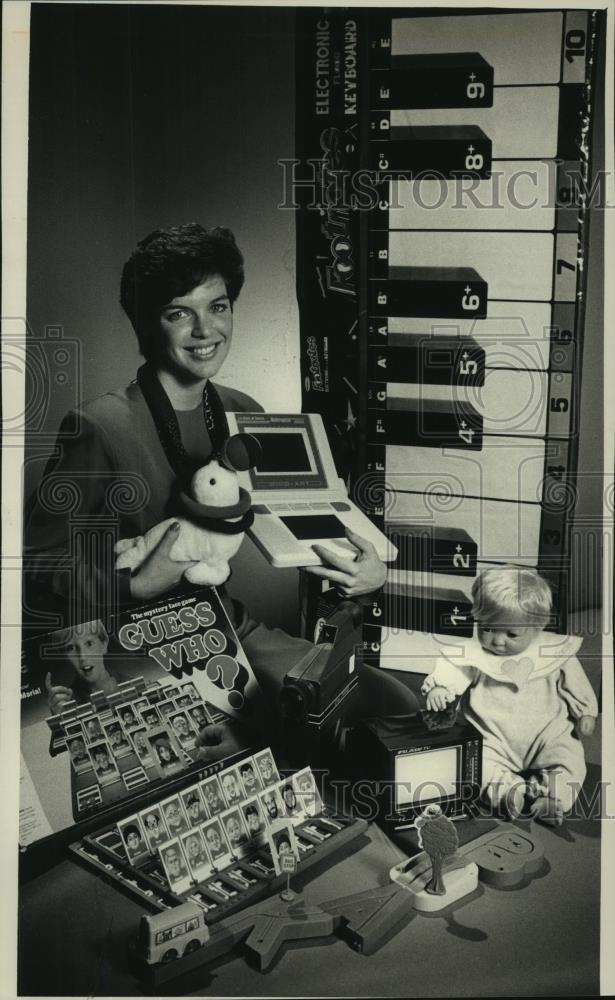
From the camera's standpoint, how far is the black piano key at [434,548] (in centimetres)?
200

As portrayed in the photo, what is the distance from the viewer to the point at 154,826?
1.85 metres

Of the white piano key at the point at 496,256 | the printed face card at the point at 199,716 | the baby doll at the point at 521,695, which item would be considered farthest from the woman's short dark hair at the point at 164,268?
the baby doll at the point at 521,695

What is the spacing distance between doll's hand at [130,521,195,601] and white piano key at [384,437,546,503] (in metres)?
0.49

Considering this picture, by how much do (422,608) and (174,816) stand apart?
25.9 inches

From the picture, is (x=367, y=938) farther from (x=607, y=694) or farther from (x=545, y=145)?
(x=545, y=145)

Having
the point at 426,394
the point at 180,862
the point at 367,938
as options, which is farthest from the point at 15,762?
the point at 426,394

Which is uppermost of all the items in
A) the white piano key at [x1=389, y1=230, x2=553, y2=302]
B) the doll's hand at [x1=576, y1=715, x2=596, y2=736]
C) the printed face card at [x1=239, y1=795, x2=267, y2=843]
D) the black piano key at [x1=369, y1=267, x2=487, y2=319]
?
the white piano key at [x1=389, y1=230, x2=553, y2=302]

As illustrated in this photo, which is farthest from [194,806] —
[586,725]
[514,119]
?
[514,119]

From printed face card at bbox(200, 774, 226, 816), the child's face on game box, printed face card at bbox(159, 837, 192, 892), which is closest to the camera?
printed face card at bbox(159, 837, 192, 892)

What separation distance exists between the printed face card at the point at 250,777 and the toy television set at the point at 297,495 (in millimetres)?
414

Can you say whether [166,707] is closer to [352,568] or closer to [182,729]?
[182,729]

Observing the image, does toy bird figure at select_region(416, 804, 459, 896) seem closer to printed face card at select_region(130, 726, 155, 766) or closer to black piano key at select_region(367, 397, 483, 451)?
printed face card at select_region(130, 726, 155, 766)

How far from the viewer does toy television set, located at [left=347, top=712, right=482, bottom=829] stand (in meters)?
1.96

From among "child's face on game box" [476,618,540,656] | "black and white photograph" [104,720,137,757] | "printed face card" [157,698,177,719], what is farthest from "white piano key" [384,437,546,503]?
"black and white photograph" [104,720,137,757]
